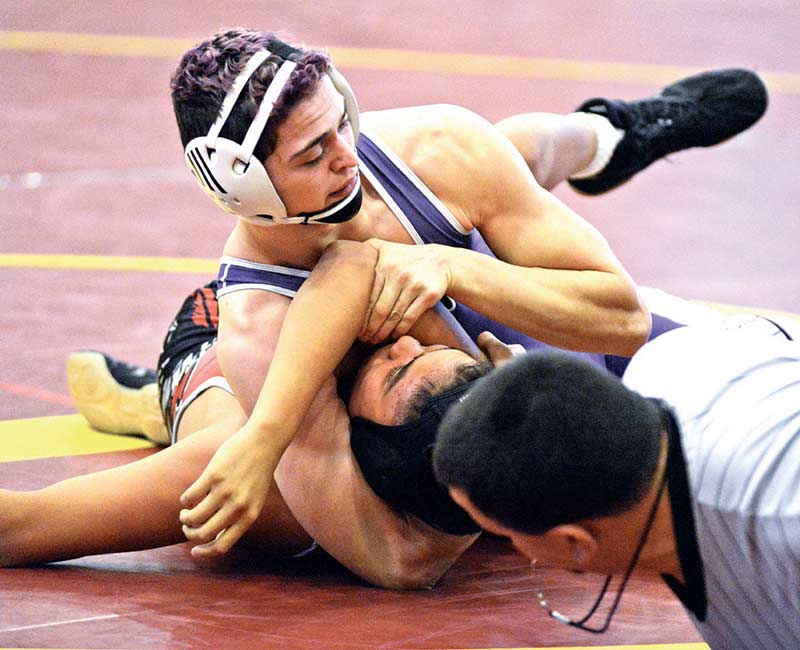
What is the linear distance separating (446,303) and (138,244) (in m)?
2.85

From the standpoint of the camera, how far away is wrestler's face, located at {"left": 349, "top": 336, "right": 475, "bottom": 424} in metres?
3.37

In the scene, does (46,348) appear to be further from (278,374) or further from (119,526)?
(278,374)

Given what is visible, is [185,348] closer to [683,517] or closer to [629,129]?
[629,129]

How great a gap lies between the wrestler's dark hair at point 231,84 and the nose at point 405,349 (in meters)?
0.54

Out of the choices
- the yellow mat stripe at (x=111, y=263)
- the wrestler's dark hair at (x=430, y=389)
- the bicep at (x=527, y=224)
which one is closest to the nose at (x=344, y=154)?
the bicep at (x=527, y=224)

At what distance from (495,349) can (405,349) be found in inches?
9.8

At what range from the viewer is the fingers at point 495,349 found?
3.52 m

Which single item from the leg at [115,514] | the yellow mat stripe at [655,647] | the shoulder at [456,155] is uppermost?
the shoulder at [456,155]

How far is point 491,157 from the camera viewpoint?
141 inches

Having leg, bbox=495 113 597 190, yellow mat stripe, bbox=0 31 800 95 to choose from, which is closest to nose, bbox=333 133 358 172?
leg, bbox=495 113 597 190

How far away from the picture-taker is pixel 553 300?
3.45 metres

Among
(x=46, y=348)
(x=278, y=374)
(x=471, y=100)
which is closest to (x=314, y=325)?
(x=278, y=374)

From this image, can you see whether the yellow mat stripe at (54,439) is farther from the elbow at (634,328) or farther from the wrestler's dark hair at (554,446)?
the wrestler's dark hair at (554,446)

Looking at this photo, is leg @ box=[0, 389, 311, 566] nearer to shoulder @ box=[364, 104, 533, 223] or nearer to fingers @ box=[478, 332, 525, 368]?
fingers @ box=[478, 332, 525, 368]
